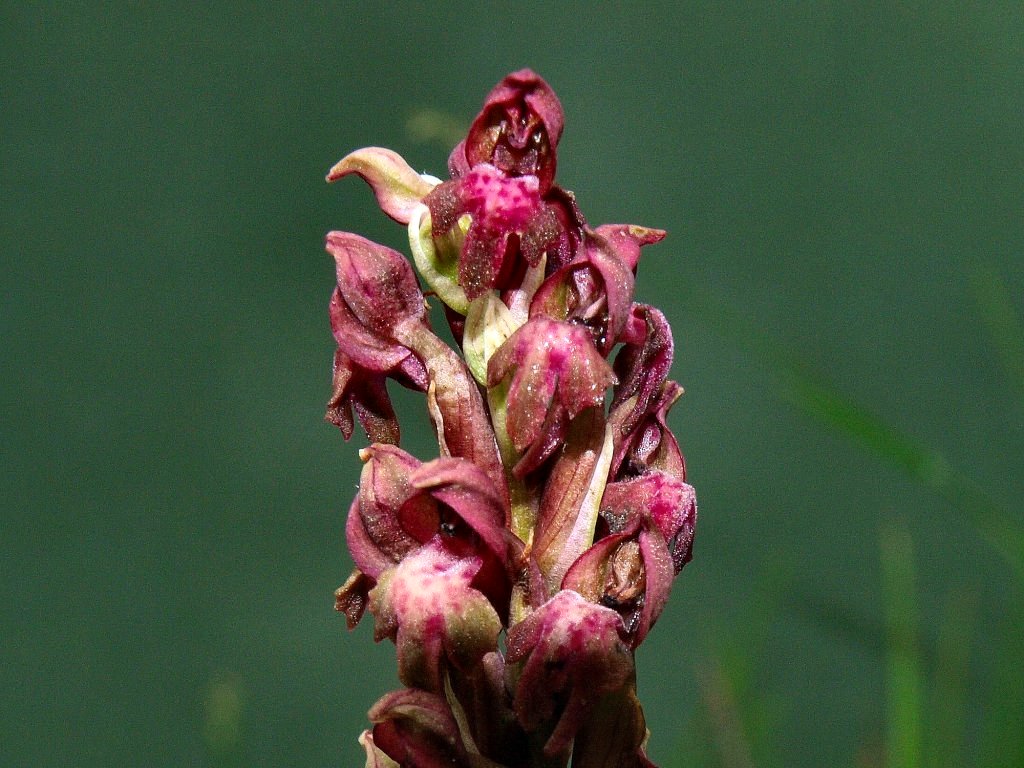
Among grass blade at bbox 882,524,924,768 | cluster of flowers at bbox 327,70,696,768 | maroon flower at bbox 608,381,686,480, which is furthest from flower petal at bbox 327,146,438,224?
grass blade at bbox 882,524,924,768

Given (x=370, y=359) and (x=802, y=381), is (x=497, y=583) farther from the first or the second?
(x=802, y=381)

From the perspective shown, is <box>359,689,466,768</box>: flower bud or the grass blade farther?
the grass blade

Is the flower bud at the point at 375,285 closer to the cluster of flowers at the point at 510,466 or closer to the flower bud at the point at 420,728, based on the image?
the cluster of flowers at the point at 510,466

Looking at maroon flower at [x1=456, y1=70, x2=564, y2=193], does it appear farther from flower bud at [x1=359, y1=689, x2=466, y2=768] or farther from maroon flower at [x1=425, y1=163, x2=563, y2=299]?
flower bud at [x1=359, y1=689, x2=466, y2=768]

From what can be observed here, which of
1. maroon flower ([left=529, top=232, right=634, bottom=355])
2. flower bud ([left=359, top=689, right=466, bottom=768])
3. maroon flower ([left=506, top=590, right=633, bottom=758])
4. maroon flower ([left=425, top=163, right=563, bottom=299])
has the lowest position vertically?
flower bud ([left=359, top=689, right=466, bottom=768])

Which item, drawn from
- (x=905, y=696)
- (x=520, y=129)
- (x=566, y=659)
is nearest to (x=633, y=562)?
(x=566, y=659)

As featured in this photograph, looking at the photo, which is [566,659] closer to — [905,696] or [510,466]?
[510,466]

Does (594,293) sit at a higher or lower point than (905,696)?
higher

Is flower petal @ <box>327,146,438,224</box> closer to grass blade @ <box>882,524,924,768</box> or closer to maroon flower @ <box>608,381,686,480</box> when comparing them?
maroon flower @ <box>608,381,686,480</box>

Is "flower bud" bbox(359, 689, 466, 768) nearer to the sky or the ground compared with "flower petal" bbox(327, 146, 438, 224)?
nearer to the ground
